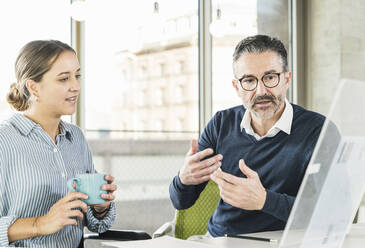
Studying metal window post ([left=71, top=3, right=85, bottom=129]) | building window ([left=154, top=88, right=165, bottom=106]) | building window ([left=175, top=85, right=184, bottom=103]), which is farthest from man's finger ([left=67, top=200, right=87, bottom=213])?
building window ([left=175, top=85, right=184, bottom=103])

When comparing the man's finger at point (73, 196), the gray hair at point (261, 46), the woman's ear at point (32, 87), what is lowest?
the man's finger at point (73, 196)

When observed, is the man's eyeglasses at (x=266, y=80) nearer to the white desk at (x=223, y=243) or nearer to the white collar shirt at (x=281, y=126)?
the white collar shirt at (x=281, y=126)

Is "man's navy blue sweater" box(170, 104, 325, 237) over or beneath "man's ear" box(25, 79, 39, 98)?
beneath

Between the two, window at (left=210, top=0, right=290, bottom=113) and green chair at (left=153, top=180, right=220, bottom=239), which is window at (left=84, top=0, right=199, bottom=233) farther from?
green chair at (left=153, top=180, right=220, bottom=239)

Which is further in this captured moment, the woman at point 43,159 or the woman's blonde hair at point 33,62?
the woman's blonde hair at point 33,62

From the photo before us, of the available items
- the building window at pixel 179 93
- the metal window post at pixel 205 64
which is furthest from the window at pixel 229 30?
the building window at pixel 179 93

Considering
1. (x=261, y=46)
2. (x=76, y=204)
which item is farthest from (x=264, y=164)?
(x=76, y=204)

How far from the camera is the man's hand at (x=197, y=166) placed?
149 centimetres

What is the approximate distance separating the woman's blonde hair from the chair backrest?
2.90 feet

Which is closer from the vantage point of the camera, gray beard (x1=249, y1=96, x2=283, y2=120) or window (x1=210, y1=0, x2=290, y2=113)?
gray beard (x1=249, y1=96, x2=283, y2=120)

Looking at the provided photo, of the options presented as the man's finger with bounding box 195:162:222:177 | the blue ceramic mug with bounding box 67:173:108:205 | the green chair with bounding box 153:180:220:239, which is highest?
the man's finger with bounding box 195:162:222:177

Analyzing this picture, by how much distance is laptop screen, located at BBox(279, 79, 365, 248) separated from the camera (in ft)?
2.17

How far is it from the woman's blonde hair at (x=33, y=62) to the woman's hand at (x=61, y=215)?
0.45 meters

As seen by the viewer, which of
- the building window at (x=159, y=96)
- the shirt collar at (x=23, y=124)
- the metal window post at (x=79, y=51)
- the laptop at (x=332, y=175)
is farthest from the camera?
the building window at (x=159, y=96)
